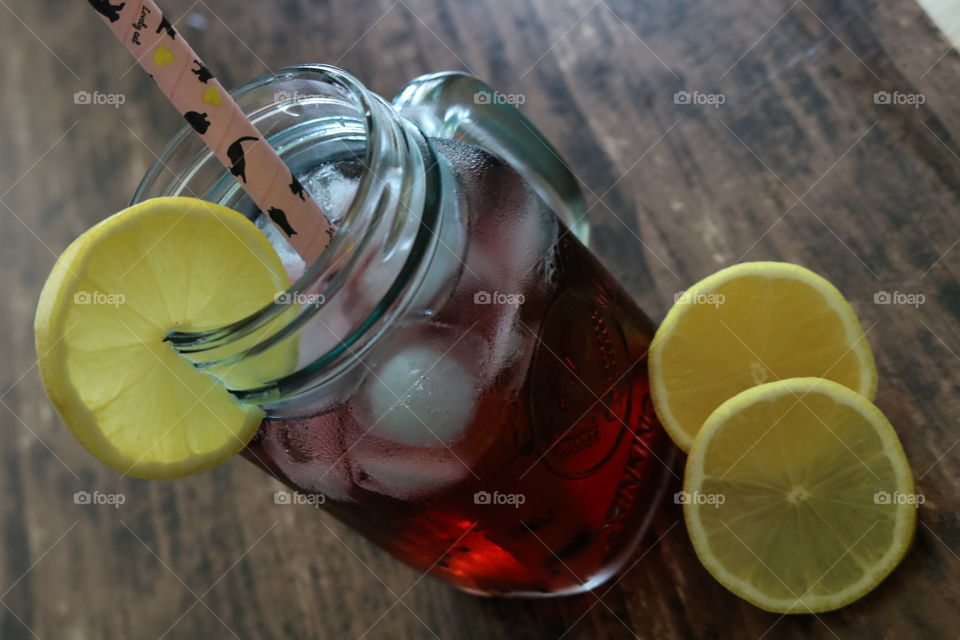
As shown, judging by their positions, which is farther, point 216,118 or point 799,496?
point 799,496

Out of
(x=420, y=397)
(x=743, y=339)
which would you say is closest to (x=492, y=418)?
(x=420, y=397)

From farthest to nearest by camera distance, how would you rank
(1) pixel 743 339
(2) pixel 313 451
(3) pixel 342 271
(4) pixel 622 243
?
(4) pixel 622 243 < (1) pixel 743 339 < (2) pixel 313 451 < (3) pixel 342 271

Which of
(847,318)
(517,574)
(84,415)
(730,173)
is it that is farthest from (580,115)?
(84,415)

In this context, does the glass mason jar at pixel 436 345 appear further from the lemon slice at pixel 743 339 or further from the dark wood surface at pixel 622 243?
the dark wood surface at pixel 622 243

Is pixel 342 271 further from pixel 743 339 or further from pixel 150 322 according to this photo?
pixel 743 339

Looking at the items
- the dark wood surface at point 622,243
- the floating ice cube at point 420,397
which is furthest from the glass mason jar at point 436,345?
the dark wood surface at point 622,243

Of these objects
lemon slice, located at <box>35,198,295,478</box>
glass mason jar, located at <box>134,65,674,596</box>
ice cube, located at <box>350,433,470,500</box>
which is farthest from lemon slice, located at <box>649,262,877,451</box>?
lemon slice, located at <box>35,198,295,478</box>

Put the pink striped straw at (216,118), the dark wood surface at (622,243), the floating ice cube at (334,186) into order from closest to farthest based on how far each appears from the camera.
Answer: the pink striped straw at (216,118) < the floating ice cube at (334,186) < the dark wood surface at (622,243)

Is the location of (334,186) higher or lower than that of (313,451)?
higher
